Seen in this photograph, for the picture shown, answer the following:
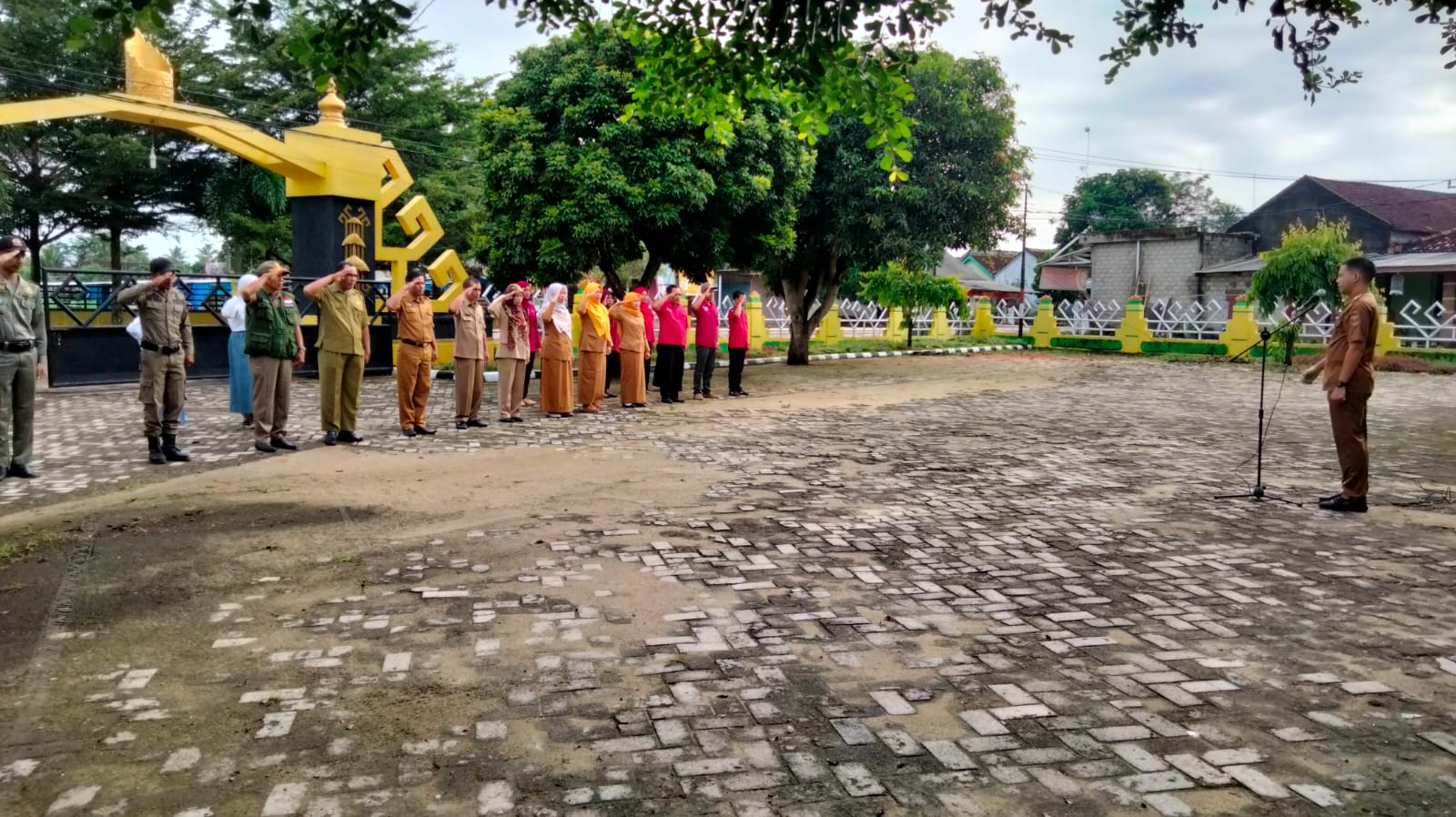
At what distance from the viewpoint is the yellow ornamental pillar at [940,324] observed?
3362 centimetres

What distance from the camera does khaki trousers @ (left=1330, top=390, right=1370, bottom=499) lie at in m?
7.01

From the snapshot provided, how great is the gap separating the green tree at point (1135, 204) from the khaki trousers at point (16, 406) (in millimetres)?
48982

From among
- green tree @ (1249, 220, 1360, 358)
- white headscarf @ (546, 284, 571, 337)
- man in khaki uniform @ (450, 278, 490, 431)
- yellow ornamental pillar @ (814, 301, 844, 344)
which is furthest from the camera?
yellow ornamental pillar @ (814, 301, 844, 344)

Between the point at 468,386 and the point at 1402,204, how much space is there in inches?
1446

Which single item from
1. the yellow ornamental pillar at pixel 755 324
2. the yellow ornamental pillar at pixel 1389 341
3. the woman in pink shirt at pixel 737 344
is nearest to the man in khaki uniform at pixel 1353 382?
the woman in pink shirt at pixel 737 344

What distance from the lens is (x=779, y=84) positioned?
6.50 metres

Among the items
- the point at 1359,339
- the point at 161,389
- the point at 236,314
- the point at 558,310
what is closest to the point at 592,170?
the point at 558,310

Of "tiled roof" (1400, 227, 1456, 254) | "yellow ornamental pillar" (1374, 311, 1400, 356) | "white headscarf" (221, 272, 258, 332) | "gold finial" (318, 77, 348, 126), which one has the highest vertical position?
"gold finial" (318, 77, 348, 126)

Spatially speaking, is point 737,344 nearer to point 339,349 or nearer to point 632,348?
point 632,348

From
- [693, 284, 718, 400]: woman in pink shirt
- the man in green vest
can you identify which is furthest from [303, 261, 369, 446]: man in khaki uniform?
[693, 284, 718, 400]: woman in pink shirt

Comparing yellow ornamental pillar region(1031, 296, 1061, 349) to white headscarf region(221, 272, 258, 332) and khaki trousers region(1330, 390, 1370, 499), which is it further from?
white headscarf region(221, 272, 258, 332)

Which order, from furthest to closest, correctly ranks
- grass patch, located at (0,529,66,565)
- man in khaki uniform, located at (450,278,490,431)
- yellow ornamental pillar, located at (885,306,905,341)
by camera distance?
yellow ornamental pillar, located at (885,306,905,341) < man in khaki uniform, located at (450,278,490,431) < grass patch, located at (0,529,66,565)

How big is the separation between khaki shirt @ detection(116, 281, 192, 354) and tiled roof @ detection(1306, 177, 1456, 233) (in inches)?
1439

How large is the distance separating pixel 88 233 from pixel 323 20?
29.4m
